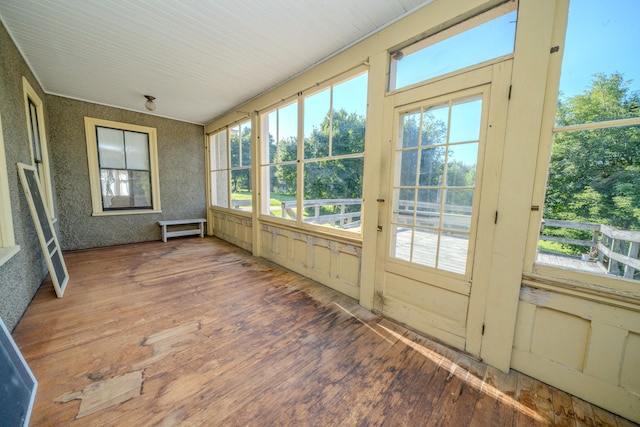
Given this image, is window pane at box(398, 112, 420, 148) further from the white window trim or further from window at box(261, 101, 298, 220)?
the white window trim

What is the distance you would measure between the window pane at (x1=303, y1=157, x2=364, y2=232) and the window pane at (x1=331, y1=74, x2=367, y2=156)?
16 cm

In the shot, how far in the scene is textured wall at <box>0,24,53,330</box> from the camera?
6.35 feet

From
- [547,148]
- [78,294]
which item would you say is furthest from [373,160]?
[78,294]

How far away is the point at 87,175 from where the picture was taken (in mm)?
4316

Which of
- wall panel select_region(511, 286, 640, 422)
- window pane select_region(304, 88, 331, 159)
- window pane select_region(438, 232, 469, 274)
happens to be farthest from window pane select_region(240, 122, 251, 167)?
wall panel select_region(511, 286, 640, 422)

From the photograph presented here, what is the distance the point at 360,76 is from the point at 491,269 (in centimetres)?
223

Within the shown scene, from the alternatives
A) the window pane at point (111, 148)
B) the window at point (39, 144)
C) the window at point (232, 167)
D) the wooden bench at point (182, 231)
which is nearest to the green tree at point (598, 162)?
the window at point (232, 167)

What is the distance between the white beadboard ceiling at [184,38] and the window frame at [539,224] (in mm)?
1059

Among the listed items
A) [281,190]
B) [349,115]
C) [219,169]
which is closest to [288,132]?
[281,190]

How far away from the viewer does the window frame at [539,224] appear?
4.17 ft

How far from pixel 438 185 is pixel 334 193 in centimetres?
137

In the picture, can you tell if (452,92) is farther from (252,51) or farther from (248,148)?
(248,148)

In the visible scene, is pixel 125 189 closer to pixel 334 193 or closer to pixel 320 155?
pixel 320 155

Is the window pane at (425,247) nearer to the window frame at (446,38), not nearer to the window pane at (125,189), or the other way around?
the window frame at (446,38)
